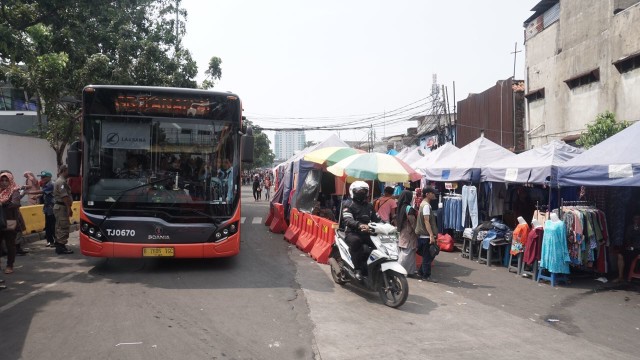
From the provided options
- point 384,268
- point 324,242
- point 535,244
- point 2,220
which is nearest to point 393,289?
point 384,268

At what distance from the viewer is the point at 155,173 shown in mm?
8047

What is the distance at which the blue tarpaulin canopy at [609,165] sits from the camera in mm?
7362

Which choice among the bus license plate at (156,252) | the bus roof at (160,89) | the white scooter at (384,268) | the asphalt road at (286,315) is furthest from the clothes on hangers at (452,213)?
the bus license plate at (156,252)

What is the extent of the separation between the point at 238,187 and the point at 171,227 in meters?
1.35

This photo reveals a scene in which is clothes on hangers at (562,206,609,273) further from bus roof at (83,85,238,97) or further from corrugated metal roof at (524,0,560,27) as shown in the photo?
corrugated metal roof at (524,0,560,27)

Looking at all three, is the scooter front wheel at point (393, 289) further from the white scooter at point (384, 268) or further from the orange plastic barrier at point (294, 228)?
the orange plastic barrier at point (294, 228)

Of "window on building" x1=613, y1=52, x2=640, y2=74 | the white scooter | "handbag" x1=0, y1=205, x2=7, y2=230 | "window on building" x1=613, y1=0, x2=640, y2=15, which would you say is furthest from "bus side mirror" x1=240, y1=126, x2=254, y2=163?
"window on building" x1=613, y1=0, x2=640, y2=15

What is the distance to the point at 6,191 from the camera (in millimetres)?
Result: 7816

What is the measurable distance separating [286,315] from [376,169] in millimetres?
4851

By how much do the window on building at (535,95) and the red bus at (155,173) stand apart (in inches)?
632

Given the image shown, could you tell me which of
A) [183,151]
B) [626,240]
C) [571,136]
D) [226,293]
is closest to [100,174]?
[183,151]

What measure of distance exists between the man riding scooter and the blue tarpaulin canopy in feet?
12.4

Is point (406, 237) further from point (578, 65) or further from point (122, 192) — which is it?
point (578, 65)

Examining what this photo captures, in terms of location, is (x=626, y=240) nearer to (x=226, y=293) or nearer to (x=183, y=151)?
(x=226, y=293)
